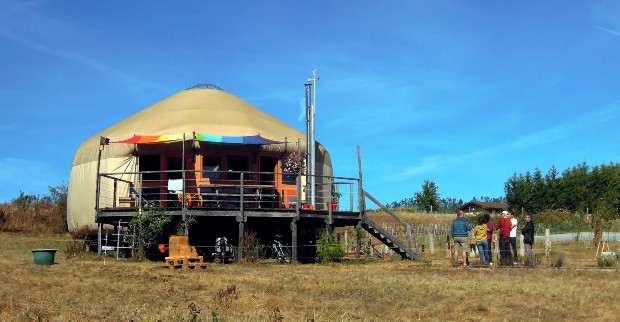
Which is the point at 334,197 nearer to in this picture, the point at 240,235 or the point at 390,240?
the point at 390,240

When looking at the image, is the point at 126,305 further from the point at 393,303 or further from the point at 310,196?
the point at 310,196

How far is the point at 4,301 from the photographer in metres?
9.34

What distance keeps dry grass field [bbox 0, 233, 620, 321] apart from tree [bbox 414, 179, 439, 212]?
158 ft

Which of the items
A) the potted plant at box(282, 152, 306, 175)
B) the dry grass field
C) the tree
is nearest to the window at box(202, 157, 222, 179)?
the potted plant at box(282, 152, 306, 175)

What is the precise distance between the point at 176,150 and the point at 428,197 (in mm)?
42908

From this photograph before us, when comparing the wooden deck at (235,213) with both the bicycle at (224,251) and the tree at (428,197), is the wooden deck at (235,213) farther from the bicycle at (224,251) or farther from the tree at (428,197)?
the tree at (428,197)

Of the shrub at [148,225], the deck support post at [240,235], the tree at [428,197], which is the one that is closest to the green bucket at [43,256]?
the shrub at [148,225]

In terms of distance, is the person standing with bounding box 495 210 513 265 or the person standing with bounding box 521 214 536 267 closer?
the person standing with bounding box 521 214 536 267

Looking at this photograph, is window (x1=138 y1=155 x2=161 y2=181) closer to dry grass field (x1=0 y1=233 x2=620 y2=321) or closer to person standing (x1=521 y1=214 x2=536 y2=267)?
dry grass field (x1=0 y1=233 x2=620 y2=321)

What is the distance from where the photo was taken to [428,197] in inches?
2500

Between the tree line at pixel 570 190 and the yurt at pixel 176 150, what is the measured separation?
43.2 metres

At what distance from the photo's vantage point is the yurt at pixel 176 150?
893 inches

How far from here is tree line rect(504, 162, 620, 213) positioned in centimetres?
Result: 6297

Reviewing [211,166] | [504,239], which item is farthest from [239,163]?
[504,239]
